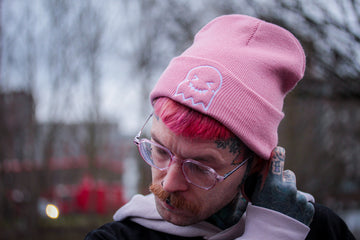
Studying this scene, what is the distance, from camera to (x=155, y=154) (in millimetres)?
1438

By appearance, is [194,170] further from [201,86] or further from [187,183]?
[201,86]

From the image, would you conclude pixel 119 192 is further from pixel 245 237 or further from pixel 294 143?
pixel 245 237

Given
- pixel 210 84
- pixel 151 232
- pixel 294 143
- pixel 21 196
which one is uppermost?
pixel 210 84

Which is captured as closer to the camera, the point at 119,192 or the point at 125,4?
the point at 125,4

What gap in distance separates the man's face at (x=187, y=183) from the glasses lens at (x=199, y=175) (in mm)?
24

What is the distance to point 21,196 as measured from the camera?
6.39 metres

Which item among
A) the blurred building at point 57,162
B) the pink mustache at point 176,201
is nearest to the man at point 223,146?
the pink mustache at point 176,201

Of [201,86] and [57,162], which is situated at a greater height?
[201,86]

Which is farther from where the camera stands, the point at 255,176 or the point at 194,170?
the point at 255,176

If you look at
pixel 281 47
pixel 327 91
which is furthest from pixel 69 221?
pixel 281 47

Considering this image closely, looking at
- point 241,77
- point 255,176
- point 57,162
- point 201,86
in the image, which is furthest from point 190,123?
point 57,162

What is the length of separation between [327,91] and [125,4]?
17.6ft

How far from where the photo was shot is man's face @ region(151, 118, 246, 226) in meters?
1.31

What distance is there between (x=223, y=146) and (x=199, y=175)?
157 mm
